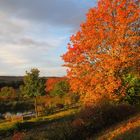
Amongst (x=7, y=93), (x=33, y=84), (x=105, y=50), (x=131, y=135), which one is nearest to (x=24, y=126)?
(x=105, y=50)

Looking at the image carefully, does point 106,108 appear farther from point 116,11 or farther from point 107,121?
point 116,11

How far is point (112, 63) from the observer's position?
1087 inches

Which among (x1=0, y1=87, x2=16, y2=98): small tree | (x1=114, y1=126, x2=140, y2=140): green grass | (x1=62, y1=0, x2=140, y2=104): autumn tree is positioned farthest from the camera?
(x1=0, y1=87, x2=16, y2=98): small tree

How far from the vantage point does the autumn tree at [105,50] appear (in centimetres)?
2803

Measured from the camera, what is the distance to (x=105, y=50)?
95.5 ft

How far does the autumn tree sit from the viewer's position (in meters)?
28.0

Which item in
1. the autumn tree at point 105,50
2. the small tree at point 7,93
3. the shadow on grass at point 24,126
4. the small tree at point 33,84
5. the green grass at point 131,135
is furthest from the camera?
the small tree at point 7,93

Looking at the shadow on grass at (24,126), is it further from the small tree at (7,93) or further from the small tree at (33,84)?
the small tree at (7,93)

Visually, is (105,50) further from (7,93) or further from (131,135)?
(7,93)

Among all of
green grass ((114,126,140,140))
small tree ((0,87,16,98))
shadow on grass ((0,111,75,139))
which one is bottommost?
shadow on grass ((0,111,75,139))

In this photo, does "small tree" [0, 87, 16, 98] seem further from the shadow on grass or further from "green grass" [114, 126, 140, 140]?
"green grass" [114, 126, 140, 140]

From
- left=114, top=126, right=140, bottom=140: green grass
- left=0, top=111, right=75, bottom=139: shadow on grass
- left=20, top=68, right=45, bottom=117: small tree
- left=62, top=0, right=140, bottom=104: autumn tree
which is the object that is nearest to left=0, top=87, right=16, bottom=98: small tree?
left=20, top=68, right=45, bottom=117: small tree

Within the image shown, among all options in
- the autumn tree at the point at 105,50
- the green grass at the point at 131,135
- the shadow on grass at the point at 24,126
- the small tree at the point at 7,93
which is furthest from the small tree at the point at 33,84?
the small tree at the point at 7,93

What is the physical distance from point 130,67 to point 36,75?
25.6 metres
